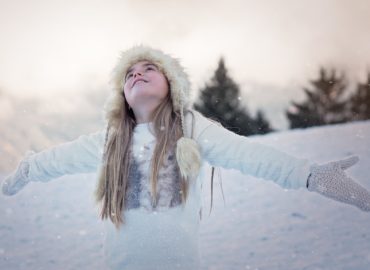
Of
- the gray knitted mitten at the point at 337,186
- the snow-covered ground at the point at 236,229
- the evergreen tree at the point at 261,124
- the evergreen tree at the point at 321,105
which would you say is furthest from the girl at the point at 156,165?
the evergreen tree at the point at 321,105

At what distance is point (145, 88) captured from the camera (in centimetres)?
132

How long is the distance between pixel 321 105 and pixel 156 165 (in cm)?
533

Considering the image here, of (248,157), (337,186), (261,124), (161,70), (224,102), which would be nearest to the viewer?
(337,186)

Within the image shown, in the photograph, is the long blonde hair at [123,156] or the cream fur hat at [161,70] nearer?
the long blonde hair at [123,156]

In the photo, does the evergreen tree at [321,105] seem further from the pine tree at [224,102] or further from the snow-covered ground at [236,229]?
the snow-covered ground at [236,229]

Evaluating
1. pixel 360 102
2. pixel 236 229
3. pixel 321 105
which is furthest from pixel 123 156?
pixel 321 105

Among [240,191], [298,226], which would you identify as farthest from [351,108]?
[298,226]

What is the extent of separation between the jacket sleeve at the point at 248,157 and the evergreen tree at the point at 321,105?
444cm

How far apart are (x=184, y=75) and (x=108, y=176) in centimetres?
43

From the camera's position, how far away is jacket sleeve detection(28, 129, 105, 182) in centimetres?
139

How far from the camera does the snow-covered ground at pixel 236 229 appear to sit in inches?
79.1

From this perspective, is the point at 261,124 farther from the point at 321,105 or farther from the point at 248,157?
the point at 248,157

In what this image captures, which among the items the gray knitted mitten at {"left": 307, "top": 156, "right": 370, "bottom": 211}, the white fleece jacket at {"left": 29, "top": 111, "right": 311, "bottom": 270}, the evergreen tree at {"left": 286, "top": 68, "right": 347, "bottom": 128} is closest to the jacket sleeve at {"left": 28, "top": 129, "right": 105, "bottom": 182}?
the white fleece jacket at {"left": 29, "top": 111, "right": 311, "bottom": 270}

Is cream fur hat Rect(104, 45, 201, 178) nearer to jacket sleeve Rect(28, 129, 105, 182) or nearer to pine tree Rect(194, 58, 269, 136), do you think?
jacket sleeve Rect(28, 129, 105, 182)
